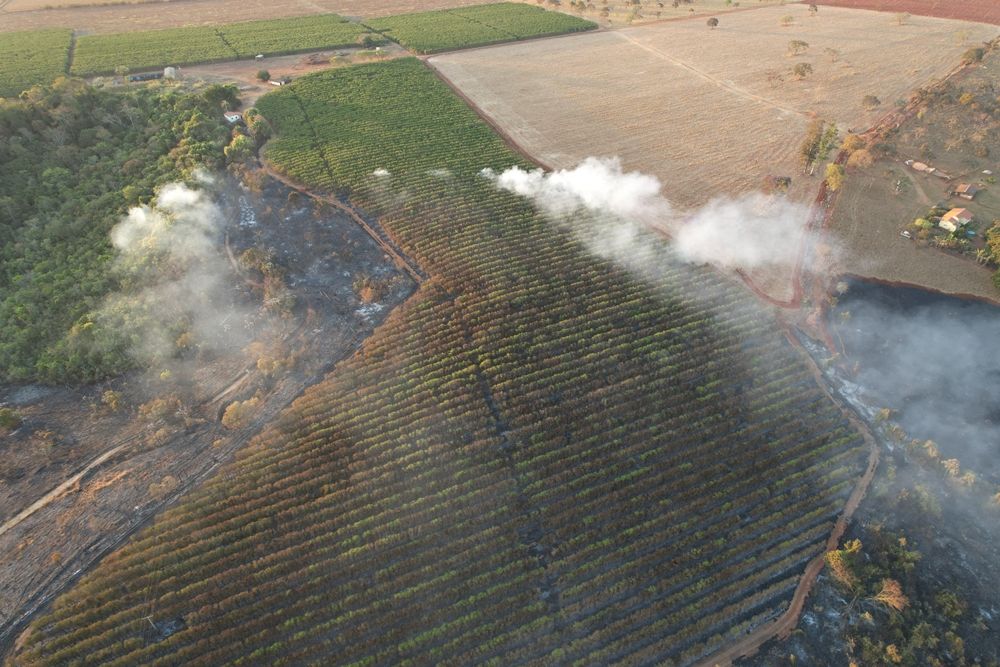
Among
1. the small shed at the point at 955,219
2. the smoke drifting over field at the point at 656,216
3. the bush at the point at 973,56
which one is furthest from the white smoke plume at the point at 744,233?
the bush at the point at 973,56

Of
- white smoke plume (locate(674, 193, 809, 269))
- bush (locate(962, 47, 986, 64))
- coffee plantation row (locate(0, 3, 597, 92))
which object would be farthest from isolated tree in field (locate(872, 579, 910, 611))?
coffee plantation row (locate(0, 3, 597, 92))

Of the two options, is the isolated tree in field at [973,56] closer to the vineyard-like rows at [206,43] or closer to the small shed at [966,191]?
the small shed at [966,191]

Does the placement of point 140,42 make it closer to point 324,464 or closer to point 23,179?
point 23,179

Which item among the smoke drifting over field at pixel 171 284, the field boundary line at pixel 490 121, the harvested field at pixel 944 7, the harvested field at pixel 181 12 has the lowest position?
the smoke drifting over field at pixel 171 284

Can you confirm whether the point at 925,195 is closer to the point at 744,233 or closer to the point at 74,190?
the point at 744,233

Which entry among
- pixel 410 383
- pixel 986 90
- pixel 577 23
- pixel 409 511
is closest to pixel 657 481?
pixel 409 511

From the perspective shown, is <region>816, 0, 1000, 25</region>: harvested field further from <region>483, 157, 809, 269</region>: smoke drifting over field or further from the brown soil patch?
<region>483, 157, 809, 269</region>: smoke drifting over field

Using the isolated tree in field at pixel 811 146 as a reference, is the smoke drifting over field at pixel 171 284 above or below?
below

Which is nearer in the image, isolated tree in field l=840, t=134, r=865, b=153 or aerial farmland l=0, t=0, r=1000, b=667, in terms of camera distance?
aerial farmland l=0, t=0, r=1000, b=667
